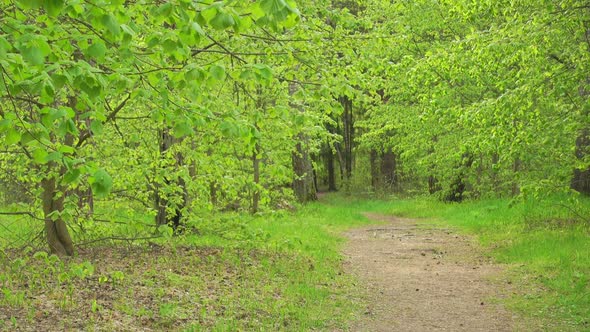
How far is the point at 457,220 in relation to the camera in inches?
690

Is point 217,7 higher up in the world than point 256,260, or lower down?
higher up

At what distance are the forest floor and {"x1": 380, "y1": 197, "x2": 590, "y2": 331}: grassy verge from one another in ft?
1.24

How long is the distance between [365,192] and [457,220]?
55.5 ft

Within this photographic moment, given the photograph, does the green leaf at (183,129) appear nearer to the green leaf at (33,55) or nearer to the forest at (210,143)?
the forest at (210,143)

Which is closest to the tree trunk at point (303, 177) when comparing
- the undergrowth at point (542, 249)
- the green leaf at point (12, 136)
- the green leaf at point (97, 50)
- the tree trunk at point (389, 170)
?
the undergrowth at point (542, 249)

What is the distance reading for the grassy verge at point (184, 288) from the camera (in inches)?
260

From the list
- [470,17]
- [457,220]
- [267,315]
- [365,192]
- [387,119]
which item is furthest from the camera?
[365,192]

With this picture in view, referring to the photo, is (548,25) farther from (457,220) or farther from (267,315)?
(457,220)

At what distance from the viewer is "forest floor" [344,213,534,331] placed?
292 inches

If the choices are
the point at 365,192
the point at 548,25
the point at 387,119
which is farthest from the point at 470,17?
the point at 365,192

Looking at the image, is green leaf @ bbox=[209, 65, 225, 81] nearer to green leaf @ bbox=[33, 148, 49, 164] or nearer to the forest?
the forest

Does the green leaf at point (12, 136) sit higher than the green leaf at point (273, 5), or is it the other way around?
the green leaf at point (273, 5)

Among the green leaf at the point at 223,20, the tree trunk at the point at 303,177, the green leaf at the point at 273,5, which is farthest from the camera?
the tree trunk at the point at 303,177

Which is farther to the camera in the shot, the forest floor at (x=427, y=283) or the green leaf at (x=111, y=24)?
the forest floor at (x=427, y=283)
